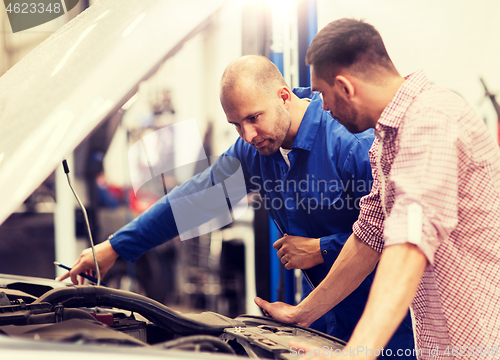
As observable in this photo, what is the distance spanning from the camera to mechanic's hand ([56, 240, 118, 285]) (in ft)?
5.44

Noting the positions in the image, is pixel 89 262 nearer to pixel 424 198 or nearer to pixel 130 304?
pixel 130 304

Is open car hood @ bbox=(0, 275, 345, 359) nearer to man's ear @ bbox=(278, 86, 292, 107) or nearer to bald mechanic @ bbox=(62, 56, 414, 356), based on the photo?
bald mechanic @ bbox=(62, 56, 414, 356)

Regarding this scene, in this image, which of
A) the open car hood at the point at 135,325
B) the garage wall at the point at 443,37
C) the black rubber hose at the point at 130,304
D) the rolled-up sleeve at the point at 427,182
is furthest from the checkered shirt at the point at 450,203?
the garage wall at the point at 443,37

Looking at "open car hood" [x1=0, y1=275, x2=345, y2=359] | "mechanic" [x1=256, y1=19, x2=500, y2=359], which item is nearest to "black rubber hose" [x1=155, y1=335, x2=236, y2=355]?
"open car hood" [x1=0, y1=275, x2=345, y2=359]

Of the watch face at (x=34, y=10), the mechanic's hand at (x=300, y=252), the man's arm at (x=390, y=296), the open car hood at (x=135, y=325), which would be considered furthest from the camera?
the watch face at (x=34, y=10)

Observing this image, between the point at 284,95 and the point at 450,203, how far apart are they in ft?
2.71

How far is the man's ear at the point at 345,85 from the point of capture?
0.90 m

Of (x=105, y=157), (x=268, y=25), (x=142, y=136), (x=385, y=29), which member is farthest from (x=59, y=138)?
(x=105, y=157)

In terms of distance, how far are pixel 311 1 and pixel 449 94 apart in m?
1.24

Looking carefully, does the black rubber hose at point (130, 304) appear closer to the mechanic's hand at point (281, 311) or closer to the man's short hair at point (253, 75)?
the mechanic's hand at point (281, 311)

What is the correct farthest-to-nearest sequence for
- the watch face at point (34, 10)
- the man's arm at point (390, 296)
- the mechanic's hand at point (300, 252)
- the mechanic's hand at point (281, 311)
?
the watch face at point (34, 10)
the mechanic's hand at point (300, 252)
the mechanic's hand at point (281, 311)
the man's arm at point (390, 296)

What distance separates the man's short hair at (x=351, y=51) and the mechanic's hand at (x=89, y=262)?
122 cm

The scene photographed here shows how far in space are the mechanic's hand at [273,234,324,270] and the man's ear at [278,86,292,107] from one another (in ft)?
1.51

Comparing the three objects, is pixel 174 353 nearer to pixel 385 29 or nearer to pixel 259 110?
pixel 259 110
